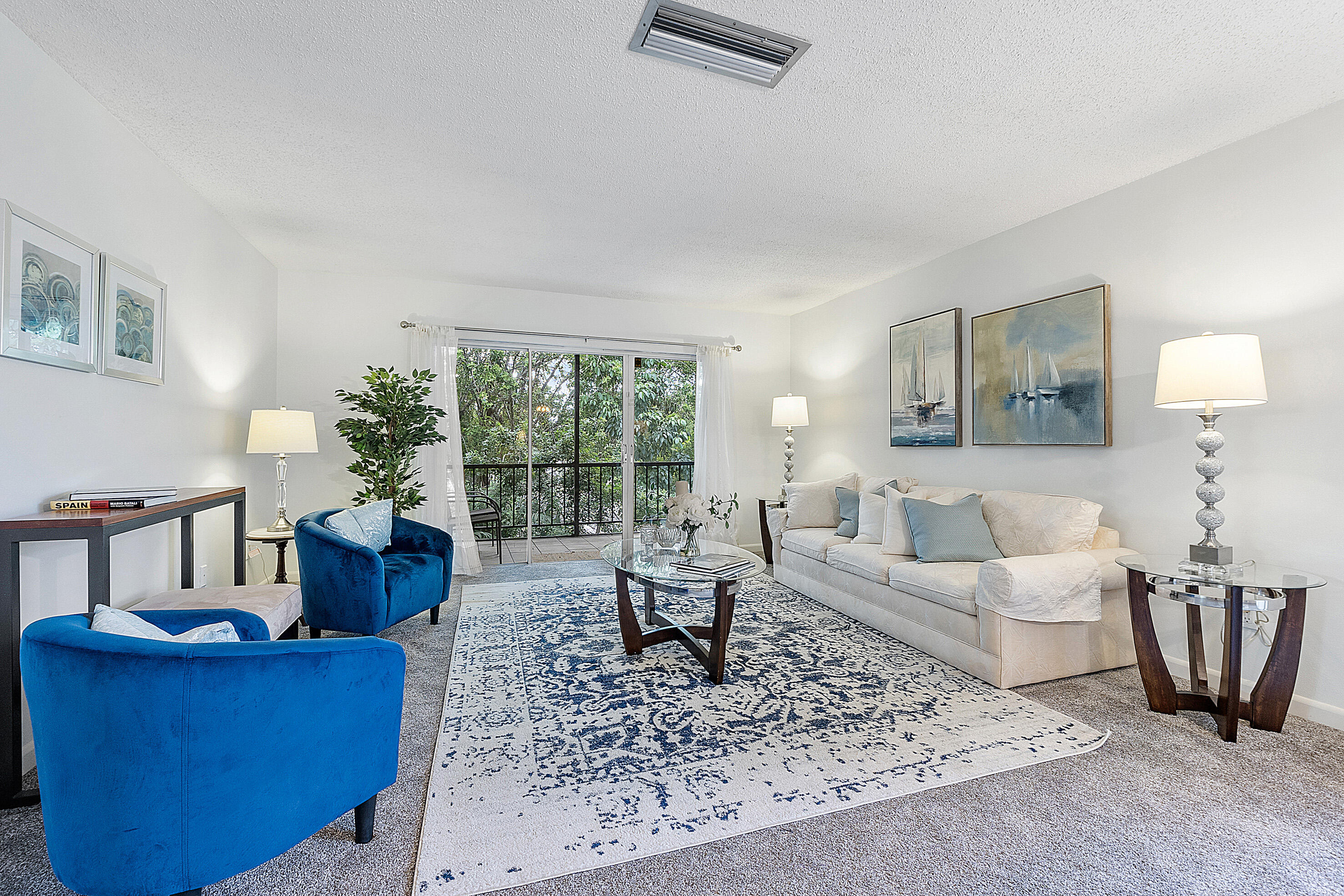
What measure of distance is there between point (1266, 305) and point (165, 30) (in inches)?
174

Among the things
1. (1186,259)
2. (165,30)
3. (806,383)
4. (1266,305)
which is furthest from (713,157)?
(806,383)

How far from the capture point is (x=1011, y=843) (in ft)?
5.70

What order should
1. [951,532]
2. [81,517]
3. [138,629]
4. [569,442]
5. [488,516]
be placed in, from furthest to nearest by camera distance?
[569,442], [488,516], [951,532], [81,517], [138,629]

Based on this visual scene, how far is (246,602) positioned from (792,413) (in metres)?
4.40

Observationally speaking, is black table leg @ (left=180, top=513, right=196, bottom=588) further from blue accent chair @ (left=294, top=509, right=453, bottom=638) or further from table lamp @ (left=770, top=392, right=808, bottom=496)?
table lamp @ (left=770, top=392, right=808, bottom=496)

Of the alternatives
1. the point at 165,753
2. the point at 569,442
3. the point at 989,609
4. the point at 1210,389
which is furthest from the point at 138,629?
the point at 569,442

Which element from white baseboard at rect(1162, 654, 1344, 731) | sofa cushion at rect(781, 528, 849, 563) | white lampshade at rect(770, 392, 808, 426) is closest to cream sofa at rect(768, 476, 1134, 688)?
sofa cushion at rect(781, 528, 849, 563)

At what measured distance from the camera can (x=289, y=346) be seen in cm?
492

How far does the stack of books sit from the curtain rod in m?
3.02

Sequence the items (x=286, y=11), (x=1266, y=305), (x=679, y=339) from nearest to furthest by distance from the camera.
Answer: (x=286, y=11) → (x=1266, y=305) → (x=679, y=339)

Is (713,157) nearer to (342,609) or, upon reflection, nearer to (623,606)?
(623,606)

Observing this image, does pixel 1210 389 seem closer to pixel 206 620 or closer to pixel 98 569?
pixel 206 620

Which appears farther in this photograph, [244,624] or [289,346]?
[289,346]

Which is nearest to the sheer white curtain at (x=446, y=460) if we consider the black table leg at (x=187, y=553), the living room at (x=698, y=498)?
the living room at (x=698, y=498)
